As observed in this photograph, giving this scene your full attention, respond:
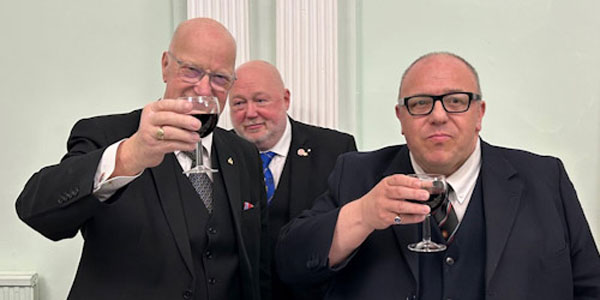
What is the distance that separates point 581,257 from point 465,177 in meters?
0.44

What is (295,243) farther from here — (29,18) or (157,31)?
(29,18)

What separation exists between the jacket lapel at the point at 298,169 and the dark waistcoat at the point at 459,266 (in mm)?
1170

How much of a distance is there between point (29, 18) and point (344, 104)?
2.13m

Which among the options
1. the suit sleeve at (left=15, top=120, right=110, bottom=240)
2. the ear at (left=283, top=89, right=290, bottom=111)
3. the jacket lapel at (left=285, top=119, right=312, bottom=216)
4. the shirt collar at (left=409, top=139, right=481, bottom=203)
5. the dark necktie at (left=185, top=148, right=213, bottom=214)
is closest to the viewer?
the suit sleeve at (left=15, top=120, right=110, bottom=240)

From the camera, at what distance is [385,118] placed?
3936mm

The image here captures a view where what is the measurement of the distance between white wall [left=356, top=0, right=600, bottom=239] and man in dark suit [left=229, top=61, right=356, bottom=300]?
73 cm

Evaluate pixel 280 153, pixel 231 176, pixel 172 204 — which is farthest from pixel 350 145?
pixel 172 204

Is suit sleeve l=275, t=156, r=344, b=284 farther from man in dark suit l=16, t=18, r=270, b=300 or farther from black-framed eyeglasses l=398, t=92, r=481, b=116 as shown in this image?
black-framed eyeglasses l=398, t=92, r=481, b=116

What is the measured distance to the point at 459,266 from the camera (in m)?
1.90

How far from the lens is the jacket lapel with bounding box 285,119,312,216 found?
10.0 ft

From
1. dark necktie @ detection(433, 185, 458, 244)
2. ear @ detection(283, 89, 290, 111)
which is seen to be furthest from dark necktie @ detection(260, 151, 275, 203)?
dark necktie @ detection(433, 185, 458, 244)

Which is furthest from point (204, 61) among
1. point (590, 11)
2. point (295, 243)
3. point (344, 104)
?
point (590, 11)

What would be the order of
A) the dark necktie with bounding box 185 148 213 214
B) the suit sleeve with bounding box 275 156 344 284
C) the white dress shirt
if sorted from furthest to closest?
the white dress shirt
the dark necktie with bounding box 185 148 213 214
the suit sleeve with bounding box 275 156 344 284

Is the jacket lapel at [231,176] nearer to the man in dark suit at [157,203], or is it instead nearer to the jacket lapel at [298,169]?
the man in dark suit at [157,203]
